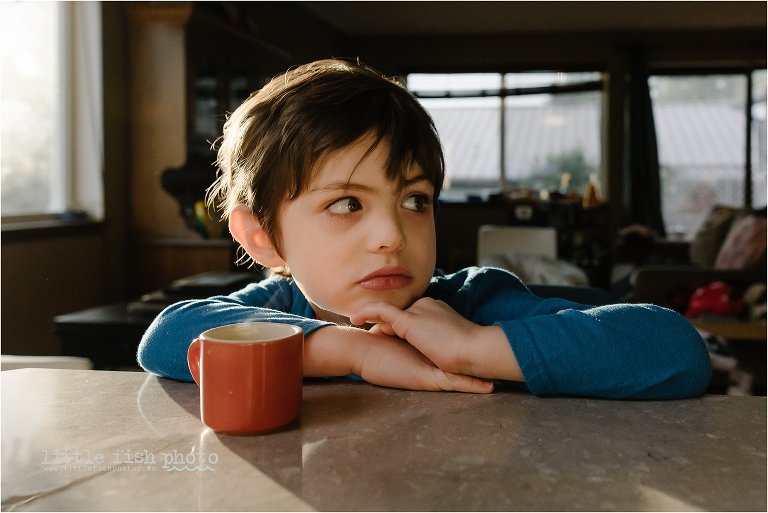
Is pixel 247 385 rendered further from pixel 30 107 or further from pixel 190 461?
pixel 30 107

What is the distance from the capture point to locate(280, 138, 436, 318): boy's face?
0.77m

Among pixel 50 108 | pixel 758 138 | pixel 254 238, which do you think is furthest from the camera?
pixel 758 138

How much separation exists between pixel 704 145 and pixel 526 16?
97.1 inches

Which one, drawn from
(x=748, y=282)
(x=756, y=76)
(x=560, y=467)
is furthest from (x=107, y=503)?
(x=756, y=76)

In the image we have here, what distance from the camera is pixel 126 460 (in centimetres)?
48

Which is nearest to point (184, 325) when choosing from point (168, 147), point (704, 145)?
point (168, 147)

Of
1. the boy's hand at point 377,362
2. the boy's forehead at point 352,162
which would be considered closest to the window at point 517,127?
the boy's forehead at point 352,162

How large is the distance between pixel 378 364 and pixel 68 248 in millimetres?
2981

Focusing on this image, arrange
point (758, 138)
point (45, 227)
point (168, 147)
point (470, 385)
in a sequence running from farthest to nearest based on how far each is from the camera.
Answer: point (758, 138) → point (168, 147) → point (45, 227) → point (470, 385)

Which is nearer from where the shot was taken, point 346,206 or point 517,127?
point 346,206

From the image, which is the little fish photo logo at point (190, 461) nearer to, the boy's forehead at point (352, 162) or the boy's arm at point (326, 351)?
the boy's arm at point (326, 351)

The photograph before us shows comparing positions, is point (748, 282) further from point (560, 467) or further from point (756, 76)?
point (756, 76)

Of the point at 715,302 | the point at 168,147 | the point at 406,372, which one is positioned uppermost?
the point at 168,147

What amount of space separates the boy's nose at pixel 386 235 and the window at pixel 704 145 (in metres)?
7.23
